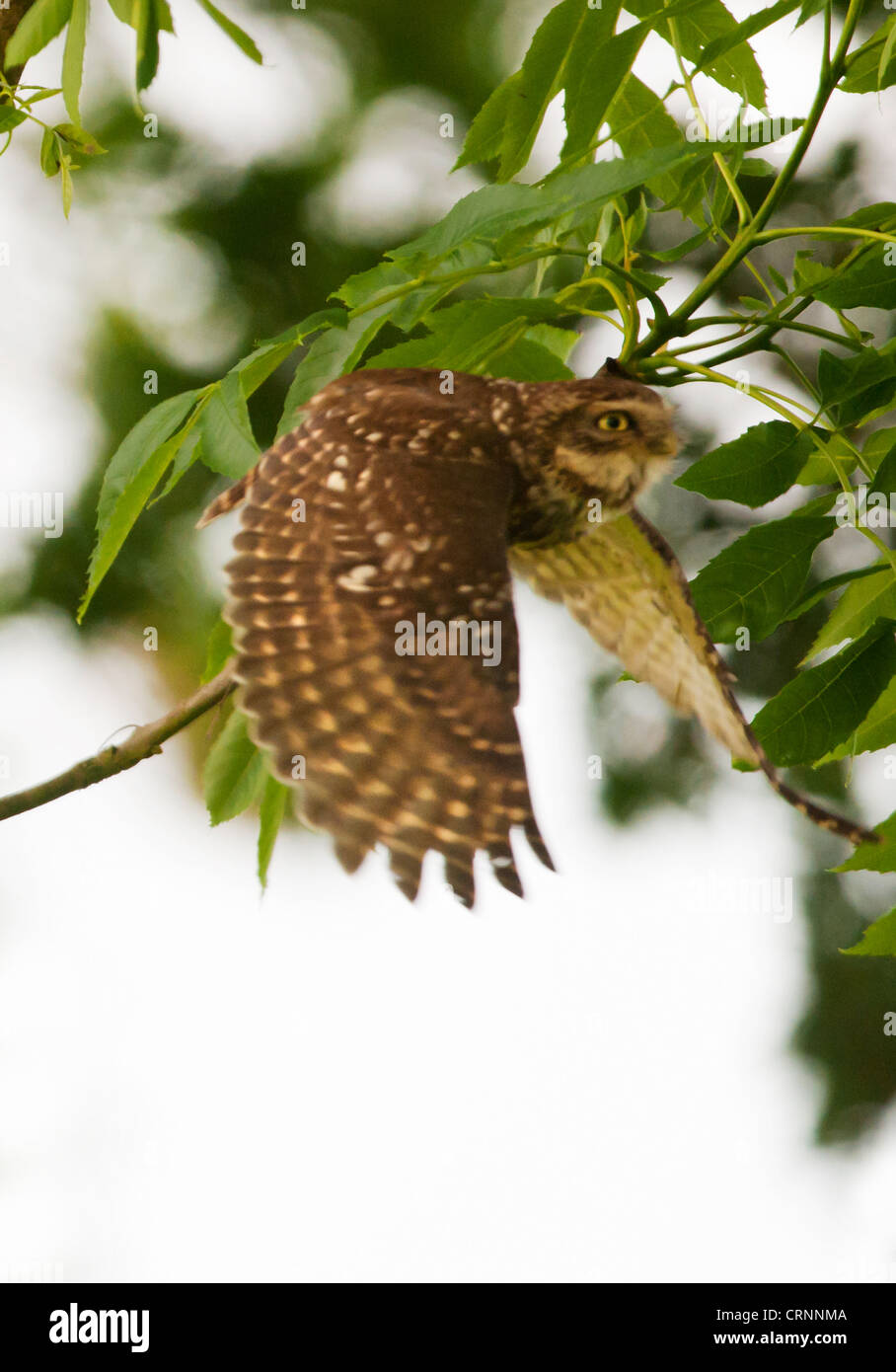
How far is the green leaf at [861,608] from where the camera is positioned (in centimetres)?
132

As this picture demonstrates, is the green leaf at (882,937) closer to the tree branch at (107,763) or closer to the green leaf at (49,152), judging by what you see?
the tree branch at (107,763)

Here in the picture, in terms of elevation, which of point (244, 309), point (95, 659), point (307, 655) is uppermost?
point (244, 309)

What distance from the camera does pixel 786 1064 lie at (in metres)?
4.52

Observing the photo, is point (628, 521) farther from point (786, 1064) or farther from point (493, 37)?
point (786, 1064)

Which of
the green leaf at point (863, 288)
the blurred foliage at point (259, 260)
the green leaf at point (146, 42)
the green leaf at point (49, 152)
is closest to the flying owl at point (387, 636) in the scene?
the green leaf at point (863, 288)

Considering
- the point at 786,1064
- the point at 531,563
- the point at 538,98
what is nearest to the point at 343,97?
the point at 531,563

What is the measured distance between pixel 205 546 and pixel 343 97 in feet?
3.75

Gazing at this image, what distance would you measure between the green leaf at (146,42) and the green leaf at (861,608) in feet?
2.46

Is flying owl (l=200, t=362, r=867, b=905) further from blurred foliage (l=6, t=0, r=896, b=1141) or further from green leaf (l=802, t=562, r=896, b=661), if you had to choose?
blurred foliage (l=6, t=0, r=896, b=1141)

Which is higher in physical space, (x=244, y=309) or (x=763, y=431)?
(x=244, y=309)

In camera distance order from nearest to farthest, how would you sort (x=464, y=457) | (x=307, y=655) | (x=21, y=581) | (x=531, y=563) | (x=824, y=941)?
(x=307, y=655), (x=464, y=457), (x=531, y=563), (x=21, y=581), (x=824, y=941)

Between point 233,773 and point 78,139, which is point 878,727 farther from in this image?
point 78,139

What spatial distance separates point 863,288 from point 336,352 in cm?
44

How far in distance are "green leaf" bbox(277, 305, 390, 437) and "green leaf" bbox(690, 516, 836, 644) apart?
0.37 metres
